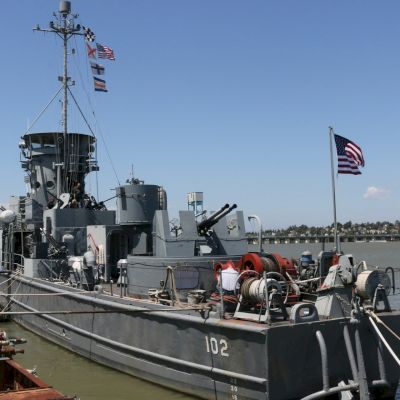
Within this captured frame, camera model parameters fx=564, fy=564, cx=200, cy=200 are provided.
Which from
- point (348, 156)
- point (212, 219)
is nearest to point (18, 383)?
point (212, 219)

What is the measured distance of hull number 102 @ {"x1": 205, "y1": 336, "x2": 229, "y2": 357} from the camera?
848 cm

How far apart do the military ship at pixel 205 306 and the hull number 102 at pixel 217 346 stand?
0.9 inches

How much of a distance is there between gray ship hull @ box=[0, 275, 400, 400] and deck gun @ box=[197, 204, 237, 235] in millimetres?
2527

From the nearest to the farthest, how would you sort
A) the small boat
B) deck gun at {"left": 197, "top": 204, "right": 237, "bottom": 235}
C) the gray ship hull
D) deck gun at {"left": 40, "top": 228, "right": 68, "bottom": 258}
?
the small boat, the gray ship hull, deck gun at {"left": 197, "top": 204, "right": 237, "bottom": 235}, deck gun at {"left": 40, "top": 228, "right": 68, "bottom": 258}

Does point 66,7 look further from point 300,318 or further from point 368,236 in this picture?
point 368,236

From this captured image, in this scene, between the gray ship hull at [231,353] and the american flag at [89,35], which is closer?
the gray ship hull at [231,353]

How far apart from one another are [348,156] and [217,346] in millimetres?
5783

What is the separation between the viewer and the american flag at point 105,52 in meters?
20.3

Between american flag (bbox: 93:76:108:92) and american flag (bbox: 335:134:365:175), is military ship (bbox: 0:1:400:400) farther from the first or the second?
american flag (bbox: 93:76:108:92)

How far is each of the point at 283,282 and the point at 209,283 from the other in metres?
2.42

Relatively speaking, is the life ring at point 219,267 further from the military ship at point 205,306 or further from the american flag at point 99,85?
the american flag at point 99,85

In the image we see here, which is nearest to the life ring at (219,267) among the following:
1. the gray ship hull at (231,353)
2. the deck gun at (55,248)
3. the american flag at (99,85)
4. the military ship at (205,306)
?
the military ship at (205,306)

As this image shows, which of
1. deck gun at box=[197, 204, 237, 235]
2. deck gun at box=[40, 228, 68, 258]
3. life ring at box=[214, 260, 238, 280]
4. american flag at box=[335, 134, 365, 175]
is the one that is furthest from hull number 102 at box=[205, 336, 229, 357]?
deck gun at box=[40, 228, 68, 258]

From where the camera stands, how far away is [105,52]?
67.1ft
